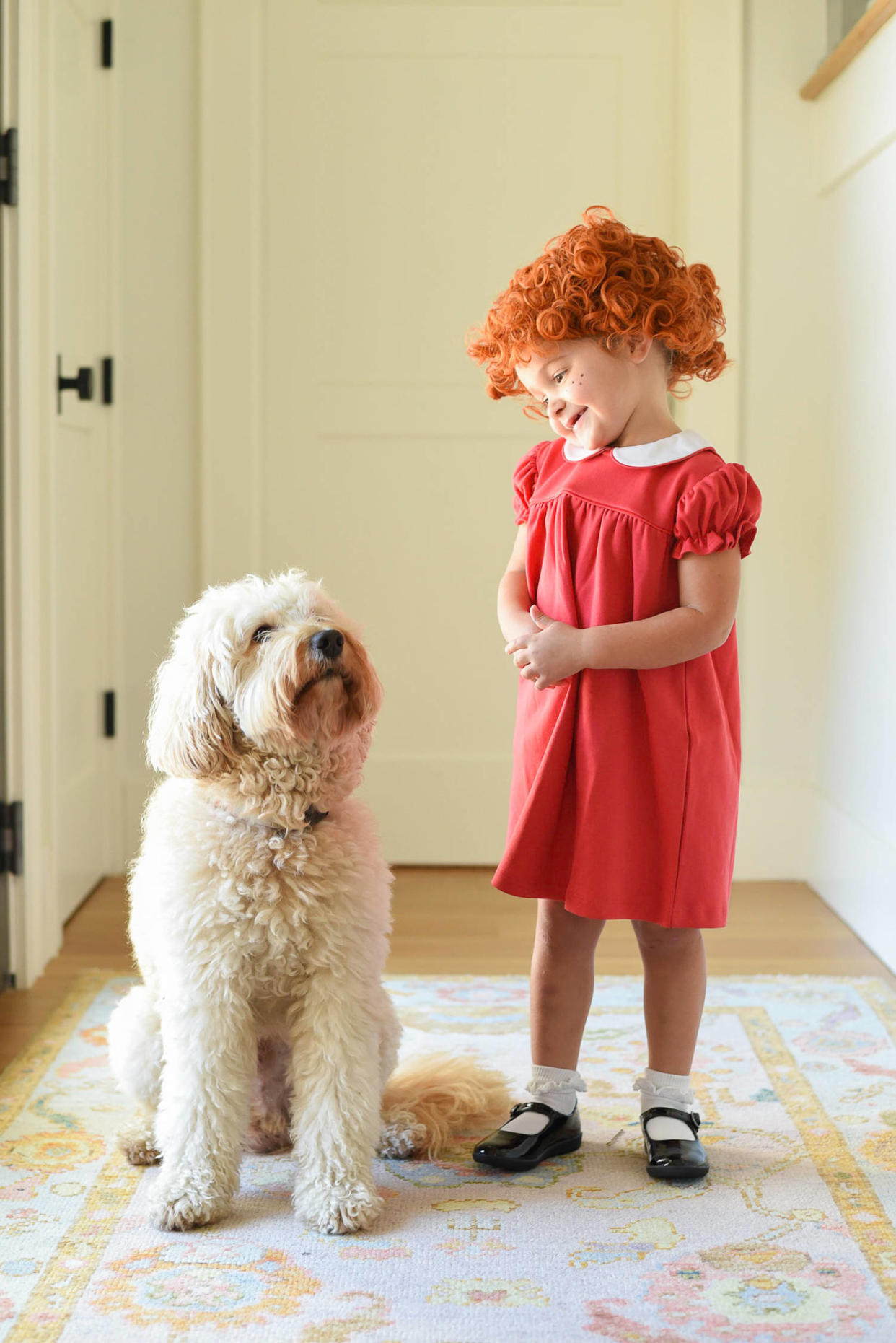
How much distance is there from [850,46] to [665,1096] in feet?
7.07

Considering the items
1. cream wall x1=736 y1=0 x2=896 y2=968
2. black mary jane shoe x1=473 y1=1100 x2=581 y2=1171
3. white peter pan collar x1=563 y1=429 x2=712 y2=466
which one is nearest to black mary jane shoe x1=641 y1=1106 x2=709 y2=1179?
black mary jane shoe x1=473 y1=1100 x2=581 y2=1171

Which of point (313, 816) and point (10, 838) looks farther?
point (10, 838)

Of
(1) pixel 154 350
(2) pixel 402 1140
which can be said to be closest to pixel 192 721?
(2) pixel 402 1140

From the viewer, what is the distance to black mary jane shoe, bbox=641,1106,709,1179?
1.62m

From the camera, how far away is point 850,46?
2.65 m

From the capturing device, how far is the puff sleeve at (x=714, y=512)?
154 cm

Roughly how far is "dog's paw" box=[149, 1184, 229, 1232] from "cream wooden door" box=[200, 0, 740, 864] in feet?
5.73

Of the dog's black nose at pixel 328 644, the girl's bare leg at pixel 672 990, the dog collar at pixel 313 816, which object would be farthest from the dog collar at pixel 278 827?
the girl's bare leg at pixel 672 990

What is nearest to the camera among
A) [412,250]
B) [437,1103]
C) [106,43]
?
[437,1103]

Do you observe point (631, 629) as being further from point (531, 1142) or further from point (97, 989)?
point (97, 989)

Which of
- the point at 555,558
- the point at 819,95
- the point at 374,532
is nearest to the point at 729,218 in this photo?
the point at 819,95

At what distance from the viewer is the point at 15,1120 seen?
180 centimetres

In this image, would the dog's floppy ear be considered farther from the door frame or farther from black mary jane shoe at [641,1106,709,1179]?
the door frame

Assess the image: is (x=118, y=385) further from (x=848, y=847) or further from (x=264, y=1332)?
(x=264, y=1332)
